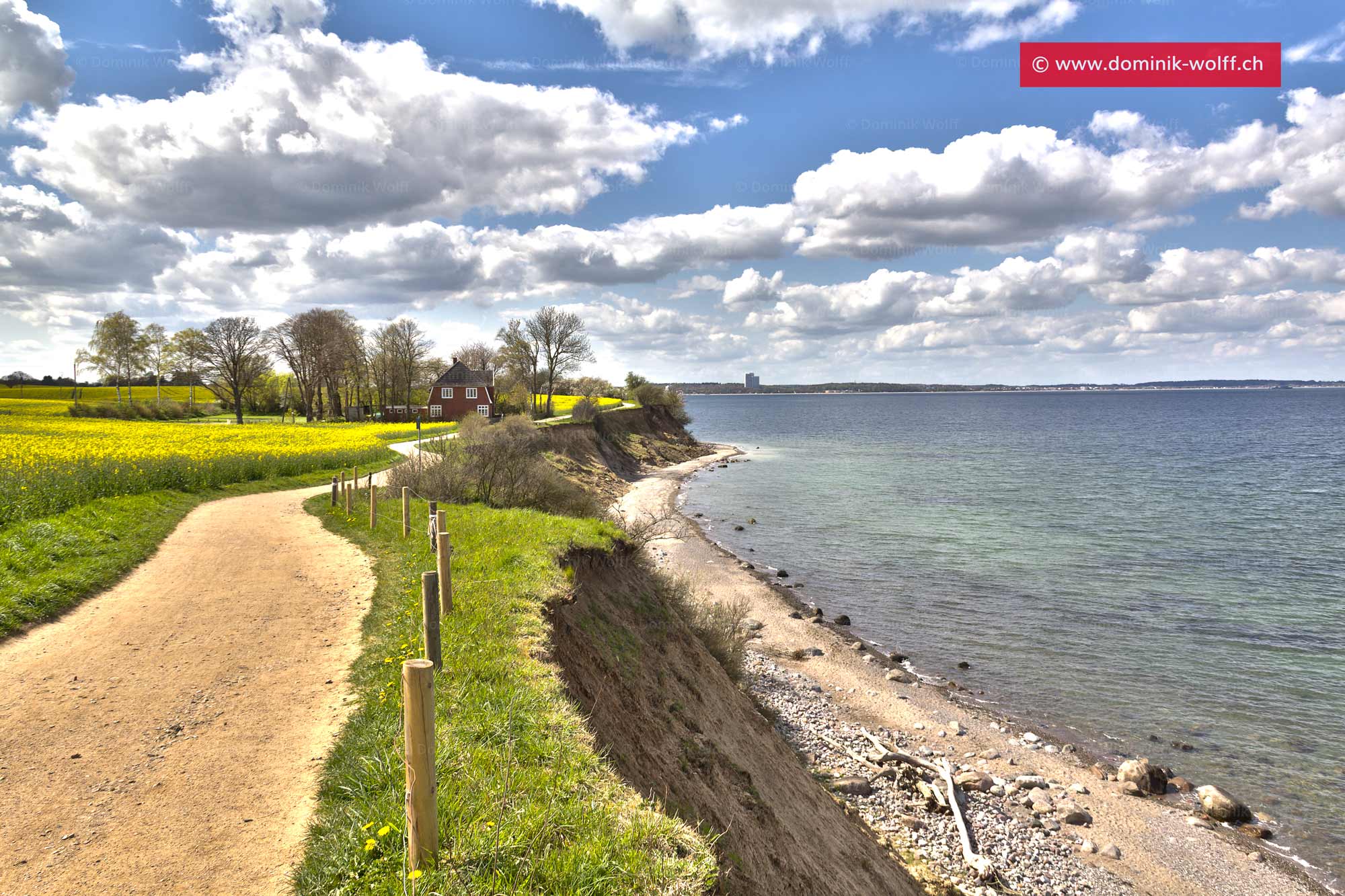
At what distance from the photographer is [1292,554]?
104 ft

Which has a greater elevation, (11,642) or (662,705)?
(11,642)

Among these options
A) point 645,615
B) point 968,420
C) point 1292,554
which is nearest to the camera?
point 645,615

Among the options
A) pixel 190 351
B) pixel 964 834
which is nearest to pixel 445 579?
pixel 964 834

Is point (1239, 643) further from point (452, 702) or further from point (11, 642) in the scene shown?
point (11, 642)

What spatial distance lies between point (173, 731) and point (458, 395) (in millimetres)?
74760

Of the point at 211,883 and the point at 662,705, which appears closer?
the point at 211,883

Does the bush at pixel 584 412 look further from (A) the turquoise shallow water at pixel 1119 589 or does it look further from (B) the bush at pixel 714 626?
(B) the bush at pixel 714 626

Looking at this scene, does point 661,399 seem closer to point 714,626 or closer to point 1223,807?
point 714,626

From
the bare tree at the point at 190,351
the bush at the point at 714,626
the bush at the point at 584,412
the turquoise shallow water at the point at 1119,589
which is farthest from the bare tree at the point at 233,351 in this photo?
the bush at the point at 714,626

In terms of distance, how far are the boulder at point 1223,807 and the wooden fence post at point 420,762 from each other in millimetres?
15119

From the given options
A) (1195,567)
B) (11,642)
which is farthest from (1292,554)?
(11,642)

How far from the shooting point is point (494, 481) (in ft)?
78.0

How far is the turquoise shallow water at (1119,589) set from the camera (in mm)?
15867

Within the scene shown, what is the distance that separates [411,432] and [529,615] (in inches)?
2002
